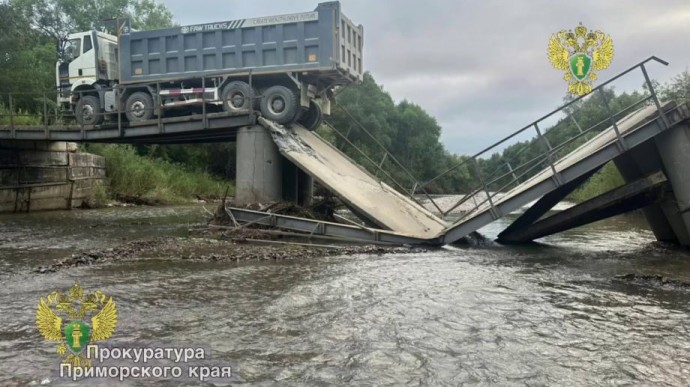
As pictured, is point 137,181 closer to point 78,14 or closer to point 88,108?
point 88,108

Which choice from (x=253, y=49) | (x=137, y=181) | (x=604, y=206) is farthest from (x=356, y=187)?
(x=137, y=181)

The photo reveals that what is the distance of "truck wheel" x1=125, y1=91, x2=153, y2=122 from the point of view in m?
14.4

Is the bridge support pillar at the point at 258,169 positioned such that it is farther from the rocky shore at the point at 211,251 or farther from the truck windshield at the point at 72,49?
the truck windshield at the point at 72,49

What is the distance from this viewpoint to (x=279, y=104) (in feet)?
43.4

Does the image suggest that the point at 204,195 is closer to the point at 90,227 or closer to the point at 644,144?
the point at 90,227

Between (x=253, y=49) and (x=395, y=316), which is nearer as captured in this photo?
(x=395, y=316)

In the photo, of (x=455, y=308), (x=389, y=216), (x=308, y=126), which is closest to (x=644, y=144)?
(x=389, y=216)

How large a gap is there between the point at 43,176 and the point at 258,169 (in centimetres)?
919

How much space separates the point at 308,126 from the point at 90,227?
602cm

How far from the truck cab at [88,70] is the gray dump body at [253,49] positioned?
0.82 meters

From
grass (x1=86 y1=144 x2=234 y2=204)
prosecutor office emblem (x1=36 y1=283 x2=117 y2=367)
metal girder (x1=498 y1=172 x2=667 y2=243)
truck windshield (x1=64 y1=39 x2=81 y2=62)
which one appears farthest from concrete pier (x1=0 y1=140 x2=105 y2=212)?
metal girder (x1=498 y1=172 x2=667 y2=243)

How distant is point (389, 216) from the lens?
34.0 ft

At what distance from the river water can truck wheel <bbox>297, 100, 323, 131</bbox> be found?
6889 millimetres

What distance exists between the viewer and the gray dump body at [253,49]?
42.8ft
